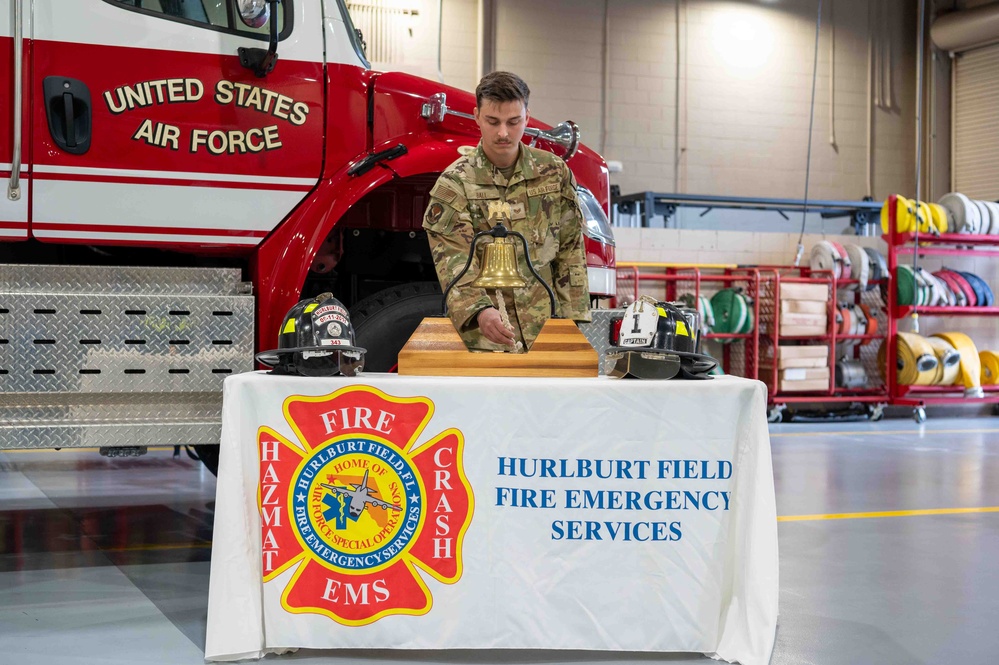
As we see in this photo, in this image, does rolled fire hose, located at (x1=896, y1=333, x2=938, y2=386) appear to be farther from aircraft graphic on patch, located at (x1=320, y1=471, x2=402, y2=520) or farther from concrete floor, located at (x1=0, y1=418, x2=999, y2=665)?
aircraft graphic on patch, located at (x1=320, y1=471, x2=402, y2=520)

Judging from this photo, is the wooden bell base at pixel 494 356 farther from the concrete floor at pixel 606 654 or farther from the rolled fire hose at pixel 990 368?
the rolled fire hose at pixel 990 368

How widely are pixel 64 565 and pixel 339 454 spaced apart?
1921mm

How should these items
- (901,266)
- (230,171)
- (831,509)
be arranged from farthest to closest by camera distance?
(901,266), (831,509), (230,171)

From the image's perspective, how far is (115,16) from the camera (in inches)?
139

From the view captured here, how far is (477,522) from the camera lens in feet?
8.52

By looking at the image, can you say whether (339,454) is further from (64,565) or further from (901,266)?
(901,266)

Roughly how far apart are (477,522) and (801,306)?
8655 mm

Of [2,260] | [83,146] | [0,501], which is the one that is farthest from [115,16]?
[0,501]

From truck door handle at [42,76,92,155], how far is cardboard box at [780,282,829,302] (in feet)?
27.2

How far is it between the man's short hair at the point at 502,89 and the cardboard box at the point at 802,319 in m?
8.18

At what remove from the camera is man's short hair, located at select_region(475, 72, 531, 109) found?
2.86 meters

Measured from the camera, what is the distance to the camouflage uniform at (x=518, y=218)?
3.06 metres

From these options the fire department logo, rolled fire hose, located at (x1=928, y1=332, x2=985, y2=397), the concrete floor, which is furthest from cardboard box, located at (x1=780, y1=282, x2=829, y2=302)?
the fire department logo

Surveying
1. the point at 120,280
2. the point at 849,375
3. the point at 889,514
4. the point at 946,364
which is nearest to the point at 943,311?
the point at 946,364
